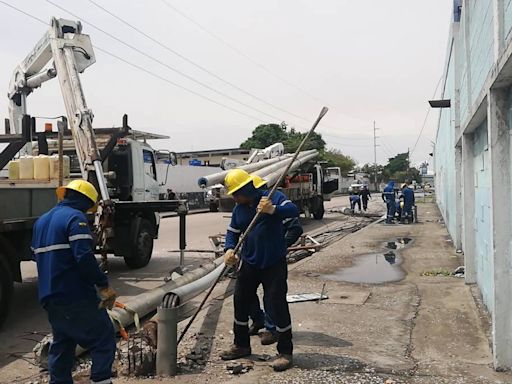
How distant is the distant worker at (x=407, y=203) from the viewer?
20323mm

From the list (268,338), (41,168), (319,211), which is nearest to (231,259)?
(268,338)

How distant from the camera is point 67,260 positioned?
402 cm

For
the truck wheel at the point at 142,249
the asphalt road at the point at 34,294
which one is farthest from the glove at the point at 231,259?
the truck wheel at the point at 142,249

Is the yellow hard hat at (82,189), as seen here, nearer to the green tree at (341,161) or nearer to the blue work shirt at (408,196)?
the blue work shirt at (408,196)

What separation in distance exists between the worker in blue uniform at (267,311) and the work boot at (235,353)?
1.33 feet

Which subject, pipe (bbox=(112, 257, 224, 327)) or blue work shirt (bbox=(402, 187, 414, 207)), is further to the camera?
blue work shirt (bbox=(402, 187, 414, 207))

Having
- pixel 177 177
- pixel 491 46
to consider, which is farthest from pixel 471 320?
pixel 177 177

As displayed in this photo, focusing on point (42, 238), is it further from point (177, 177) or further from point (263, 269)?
point (177, 177)

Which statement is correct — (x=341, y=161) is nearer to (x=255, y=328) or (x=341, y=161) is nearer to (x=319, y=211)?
(x=319, y=211)

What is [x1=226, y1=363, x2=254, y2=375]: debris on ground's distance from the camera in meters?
4.92

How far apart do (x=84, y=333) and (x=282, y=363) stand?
1828mm

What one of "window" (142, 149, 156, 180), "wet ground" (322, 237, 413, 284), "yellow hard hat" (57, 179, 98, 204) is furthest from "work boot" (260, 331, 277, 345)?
"window" (142, 149, 156, 180)

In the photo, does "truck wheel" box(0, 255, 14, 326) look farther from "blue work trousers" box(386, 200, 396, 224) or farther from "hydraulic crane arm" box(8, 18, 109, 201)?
"blue work trousers" box(386, 200, 396, 224)

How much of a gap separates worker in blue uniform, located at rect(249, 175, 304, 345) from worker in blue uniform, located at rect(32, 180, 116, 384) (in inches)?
67.9
